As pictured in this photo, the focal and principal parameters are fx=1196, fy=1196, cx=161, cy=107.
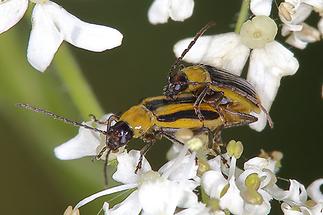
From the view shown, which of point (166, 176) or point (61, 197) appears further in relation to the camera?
point (61, 197)

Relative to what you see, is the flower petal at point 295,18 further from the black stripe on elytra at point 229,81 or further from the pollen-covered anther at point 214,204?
the pollen-covered anther at point 214,204

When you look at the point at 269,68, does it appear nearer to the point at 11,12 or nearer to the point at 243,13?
the point at 243,13

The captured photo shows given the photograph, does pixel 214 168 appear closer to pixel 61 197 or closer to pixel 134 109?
pixel 134 109

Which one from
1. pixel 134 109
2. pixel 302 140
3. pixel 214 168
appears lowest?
pixel 302 140

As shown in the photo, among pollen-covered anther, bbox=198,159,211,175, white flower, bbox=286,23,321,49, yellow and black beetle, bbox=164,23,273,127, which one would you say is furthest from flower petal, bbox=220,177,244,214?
white flower, bbox=286,23,321,49

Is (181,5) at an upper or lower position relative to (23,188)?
upper

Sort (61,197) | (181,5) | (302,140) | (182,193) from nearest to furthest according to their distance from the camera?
1. (182,193)
2. (181,5)
3. (61,197)
4. (302,140)

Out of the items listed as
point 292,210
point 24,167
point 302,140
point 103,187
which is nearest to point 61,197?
point 24,167
